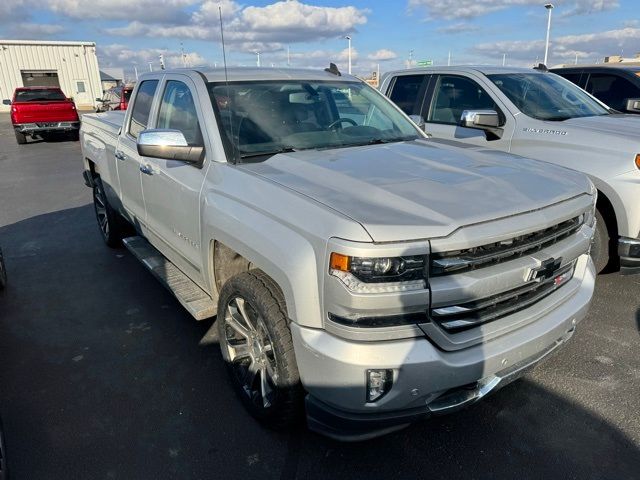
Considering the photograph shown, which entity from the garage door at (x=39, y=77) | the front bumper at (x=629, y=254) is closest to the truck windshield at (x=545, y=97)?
the front bumper at (x=629, y=254)

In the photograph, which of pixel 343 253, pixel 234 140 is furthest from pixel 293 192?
pixel 234 140

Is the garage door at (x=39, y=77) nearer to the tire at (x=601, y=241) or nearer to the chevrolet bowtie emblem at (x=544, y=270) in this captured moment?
the tire at (x=601, y=241)

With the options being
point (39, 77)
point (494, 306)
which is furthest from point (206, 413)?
point (39, 77)

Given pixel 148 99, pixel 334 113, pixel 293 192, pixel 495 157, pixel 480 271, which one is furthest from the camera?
pixel 148 99

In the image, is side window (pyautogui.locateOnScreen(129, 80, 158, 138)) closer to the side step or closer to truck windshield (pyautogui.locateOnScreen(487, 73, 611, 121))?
the side step

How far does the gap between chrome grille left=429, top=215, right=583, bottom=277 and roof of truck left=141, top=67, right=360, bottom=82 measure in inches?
85.1

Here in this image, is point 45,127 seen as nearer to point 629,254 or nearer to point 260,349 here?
point 260,349

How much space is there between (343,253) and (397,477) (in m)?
1.24

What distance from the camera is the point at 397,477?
2414 millimetres

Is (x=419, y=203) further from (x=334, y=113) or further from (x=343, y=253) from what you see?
(x=334, y=113)

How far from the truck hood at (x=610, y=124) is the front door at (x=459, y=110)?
0.58 meters

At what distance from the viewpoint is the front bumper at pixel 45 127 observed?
16719 millimetres

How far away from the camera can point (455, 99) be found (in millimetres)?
5750

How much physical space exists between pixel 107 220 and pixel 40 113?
13873 mm
